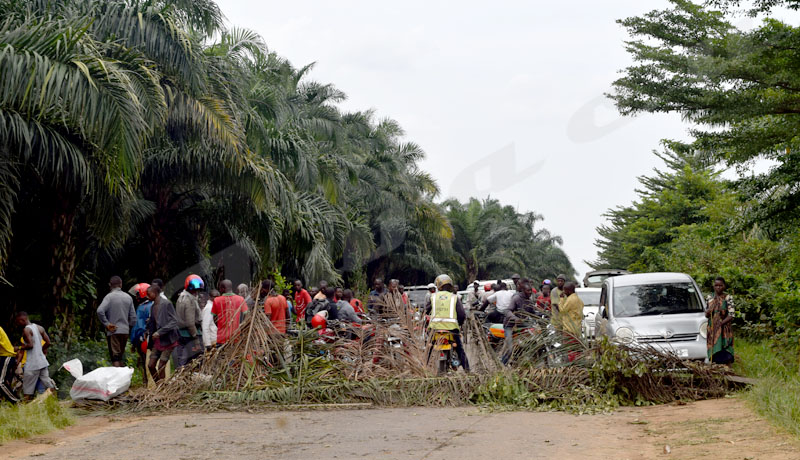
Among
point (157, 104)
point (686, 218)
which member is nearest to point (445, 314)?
point (157, 104)

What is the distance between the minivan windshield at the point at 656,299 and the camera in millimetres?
13656

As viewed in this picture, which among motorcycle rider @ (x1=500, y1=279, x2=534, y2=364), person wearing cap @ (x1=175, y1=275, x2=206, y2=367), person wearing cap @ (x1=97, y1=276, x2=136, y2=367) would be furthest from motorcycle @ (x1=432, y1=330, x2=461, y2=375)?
person wearing cap @ (x1=97, y1=276, x2=136, y2=367)

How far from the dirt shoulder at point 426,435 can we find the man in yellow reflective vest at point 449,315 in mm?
2008

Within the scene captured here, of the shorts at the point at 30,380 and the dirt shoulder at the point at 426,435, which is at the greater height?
the shorts at the point at 30,380

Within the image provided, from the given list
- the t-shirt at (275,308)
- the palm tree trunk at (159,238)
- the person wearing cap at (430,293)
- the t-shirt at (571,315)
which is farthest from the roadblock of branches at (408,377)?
the palm tree trunk at (159,238)

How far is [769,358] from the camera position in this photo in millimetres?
13297

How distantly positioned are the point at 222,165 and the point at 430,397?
9160 mm

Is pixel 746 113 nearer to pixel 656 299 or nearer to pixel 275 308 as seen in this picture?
pixel 656 299

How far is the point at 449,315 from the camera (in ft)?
40.9

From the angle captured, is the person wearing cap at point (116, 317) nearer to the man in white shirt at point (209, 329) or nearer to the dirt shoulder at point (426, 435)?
the man in white shirt at point (209, 329)

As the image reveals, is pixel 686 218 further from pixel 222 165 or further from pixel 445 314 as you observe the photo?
pixel 445 314

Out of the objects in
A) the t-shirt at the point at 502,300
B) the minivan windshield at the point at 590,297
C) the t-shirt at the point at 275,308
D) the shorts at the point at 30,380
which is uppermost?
the minivan windshield at the point at 590,297

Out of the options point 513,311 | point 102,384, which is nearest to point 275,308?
point 102,384

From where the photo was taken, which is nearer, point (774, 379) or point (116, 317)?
point (774, 379)
